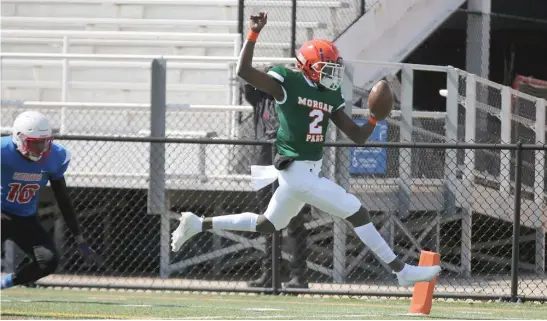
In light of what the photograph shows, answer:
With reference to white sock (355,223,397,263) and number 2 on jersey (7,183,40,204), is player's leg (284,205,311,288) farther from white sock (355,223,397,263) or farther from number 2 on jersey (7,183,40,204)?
number 2 on jersey (7,183,40,204)

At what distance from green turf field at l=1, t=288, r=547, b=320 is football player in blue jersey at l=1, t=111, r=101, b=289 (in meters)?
0.39

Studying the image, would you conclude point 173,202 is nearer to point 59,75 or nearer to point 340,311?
point 59,75

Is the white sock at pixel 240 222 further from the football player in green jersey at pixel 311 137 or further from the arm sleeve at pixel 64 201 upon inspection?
the arm sleeve at pixel 64 201

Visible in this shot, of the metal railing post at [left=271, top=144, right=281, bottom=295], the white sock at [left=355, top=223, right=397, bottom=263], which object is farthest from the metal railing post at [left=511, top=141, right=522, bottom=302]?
the white sock at [left=355, top=223, right=397, bottom=263]

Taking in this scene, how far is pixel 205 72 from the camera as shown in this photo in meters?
15.9

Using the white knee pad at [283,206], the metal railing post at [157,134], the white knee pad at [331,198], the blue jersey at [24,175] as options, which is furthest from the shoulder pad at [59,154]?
the metal railing post at [157,134]

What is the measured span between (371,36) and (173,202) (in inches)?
125

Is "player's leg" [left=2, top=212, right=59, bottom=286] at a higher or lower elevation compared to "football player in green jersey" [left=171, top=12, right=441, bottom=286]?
lower

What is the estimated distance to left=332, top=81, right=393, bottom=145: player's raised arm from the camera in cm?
893

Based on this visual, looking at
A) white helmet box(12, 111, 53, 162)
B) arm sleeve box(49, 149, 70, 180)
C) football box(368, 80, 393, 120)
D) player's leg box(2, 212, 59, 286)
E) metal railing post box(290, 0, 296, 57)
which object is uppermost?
metal railing post box(290, 0, 296, 57)

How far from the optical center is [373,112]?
29.5 feet

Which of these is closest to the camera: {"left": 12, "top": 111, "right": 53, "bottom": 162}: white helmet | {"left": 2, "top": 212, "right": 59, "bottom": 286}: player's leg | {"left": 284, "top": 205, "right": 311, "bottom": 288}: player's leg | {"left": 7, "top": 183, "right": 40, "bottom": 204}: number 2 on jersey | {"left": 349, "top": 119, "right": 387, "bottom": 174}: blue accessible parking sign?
{"left": 12, "top": 111, "right": 53, "bottom": 162}: white helmet

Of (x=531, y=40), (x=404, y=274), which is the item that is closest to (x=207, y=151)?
(x=404, y=274)

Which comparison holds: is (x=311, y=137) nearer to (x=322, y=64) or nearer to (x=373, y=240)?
(x=322, y=64)
